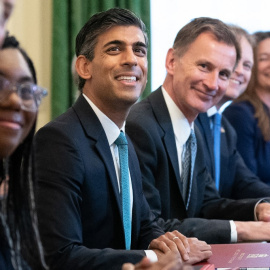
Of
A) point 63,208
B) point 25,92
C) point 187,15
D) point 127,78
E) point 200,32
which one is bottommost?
point 63,208

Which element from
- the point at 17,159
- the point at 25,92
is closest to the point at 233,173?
the point at 17,159

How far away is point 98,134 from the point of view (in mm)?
2207

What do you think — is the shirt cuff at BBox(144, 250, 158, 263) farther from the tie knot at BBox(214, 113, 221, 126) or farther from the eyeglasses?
the tie knot at BBox(214, 113, 221, 126)

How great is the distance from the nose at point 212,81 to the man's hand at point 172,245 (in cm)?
112

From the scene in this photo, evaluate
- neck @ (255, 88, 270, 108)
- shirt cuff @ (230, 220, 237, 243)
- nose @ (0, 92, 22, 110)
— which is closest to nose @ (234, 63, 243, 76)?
neck @ (255, 88, 270, 108)

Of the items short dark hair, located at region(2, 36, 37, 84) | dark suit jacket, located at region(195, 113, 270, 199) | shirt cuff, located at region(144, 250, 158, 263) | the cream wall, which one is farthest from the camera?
the cream wall

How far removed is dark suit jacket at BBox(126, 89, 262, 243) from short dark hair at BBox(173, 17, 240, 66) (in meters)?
0.30

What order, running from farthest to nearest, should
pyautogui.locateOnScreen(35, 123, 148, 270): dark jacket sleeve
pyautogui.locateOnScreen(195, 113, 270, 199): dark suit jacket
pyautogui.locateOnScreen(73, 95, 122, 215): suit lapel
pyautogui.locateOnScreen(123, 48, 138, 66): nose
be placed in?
pyautogui.locateOnScreen(195, 113, 270, 199): dark suit jacket, pyautogui.locateOnScreen(123, 48, 138, 66): nose, pyautogui.locateOnScreen(73, 95, 122, 215): suit lapel, pyautogui.locateOnScreen(35, 123, 148, 270): dark jacket sleeve

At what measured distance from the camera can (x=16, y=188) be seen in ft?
5.51

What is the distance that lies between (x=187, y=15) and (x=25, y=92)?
3286 millimetres

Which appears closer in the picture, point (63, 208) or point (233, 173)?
point (63, 208)

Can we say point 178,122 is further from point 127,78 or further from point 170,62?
point 127,78

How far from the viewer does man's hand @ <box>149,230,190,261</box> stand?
2.08 metres

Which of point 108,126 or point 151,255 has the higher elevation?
point 108,126
